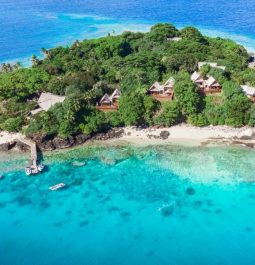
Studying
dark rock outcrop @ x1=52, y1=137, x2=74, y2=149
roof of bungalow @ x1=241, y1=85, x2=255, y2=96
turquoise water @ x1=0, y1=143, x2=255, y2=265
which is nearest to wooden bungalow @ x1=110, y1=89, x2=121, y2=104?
turquoise water @ x1=0, y1=143, x2=255, y2=265

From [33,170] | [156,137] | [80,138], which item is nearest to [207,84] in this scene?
[156,137]

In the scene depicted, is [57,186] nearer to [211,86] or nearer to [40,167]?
[40,167]

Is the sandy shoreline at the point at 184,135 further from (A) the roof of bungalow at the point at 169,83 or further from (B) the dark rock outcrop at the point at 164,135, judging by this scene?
(A) the roof of bungalow at the point at 169,83

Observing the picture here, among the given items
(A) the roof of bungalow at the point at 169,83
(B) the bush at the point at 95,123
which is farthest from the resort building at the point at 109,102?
(A) the roof of bungalow at the point at 169,83

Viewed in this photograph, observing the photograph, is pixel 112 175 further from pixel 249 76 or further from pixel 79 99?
pixel 249 76

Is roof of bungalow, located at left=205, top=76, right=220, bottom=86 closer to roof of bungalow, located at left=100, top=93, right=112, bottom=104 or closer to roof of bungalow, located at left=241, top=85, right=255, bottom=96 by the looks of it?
roof of bungalow, located at left=241, top=85, right=255, bottom=96

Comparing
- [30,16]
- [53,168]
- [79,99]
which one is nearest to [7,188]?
[53,168]
